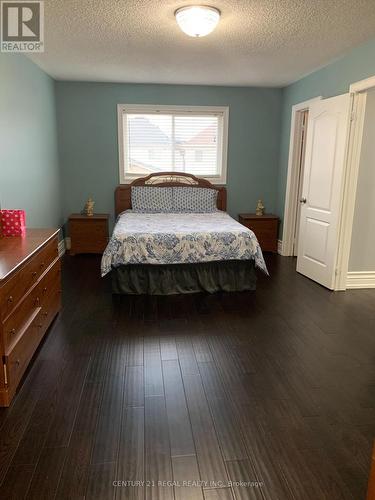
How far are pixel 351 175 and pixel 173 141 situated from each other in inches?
111

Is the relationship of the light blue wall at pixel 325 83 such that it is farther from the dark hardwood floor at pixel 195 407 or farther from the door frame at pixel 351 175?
the dark hardwood floor at pixel 195 407

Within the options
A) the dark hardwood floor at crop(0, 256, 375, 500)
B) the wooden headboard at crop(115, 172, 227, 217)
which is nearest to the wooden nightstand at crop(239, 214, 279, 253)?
the wooden headboard at crop(115, 172, 227, 217)

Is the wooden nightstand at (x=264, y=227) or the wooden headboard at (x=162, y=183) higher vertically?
the wooden headboard at (x=162, y=183)

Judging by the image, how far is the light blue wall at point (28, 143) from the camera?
3.38 metres

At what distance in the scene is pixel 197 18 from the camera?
2.75 meters

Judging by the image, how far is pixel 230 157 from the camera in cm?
576

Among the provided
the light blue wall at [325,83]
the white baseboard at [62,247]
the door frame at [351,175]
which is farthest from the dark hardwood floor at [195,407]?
the light blue wall at [325,83]

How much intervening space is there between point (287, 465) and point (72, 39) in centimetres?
384

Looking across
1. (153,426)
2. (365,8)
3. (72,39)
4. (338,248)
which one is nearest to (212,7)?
(365,8)

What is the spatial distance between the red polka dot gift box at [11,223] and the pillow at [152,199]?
2.62 meters

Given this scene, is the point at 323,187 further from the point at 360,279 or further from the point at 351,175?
the point at 360,279

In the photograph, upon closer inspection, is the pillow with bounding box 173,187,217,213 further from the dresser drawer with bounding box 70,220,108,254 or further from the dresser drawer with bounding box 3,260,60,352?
the dresser drawer with bounding box 3,260,60,352

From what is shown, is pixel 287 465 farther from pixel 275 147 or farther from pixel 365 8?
pixel 275 147

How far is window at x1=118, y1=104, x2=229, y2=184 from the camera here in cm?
554
